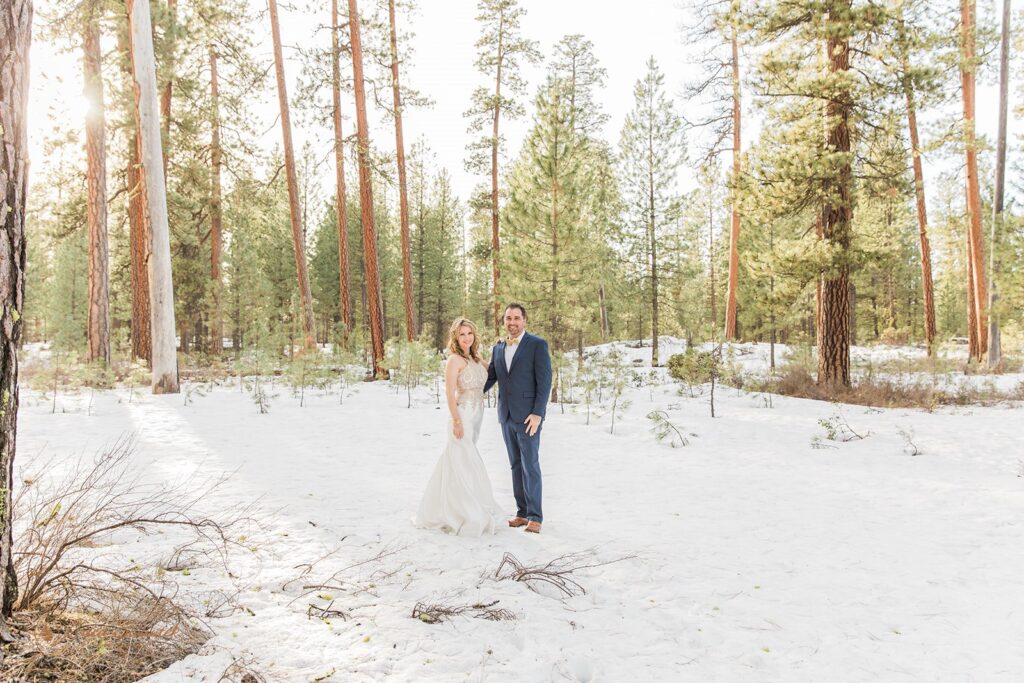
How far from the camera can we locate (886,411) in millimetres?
10062

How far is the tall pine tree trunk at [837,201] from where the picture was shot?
973 cm

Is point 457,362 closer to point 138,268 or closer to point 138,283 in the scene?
point 138,283

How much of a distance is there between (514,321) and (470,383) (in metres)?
0.66

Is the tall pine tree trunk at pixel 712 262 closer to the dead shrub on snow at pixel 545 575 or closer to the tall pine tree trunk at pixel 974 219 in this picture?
the tall pine tree trunk at pixel 974 219

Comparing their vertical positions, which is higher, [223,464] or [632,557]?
[223,464]

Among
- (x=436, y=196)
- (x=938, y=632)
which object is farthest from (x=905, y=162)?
(x=436, y=196)

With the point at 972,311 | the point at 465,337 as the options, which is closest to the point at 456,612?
the point at 465,337

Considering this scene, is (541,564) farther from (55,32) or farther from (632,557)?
(55,32)

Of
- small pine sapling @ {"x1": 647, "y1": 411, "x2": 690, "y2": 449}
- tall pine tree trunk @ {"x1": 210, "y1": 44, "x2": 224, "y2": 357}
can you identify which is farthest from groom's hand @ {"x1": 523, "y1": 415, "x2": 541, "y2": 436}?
tall pine tree trunk @ {"x1": 210, "y1": 44, "x2": 224, "y2": 357}

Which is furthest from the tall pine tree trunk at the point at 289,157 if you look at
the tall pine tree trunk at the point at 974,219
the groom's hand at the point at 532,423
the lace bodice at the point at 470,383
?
the tall pine tree trunk at the point at 974,219

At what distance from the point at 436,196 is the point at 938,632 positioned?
34100 mm

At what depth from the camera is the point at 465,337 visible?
446 cm

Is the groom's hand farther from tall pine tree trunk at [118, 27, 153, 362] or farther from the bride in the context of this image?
tall pine tree trunk at [118, 27, 153, 362]

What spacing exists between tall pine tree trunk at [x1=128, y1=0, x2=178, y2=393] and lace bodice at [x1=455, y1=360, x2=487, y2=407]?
8.17 m
